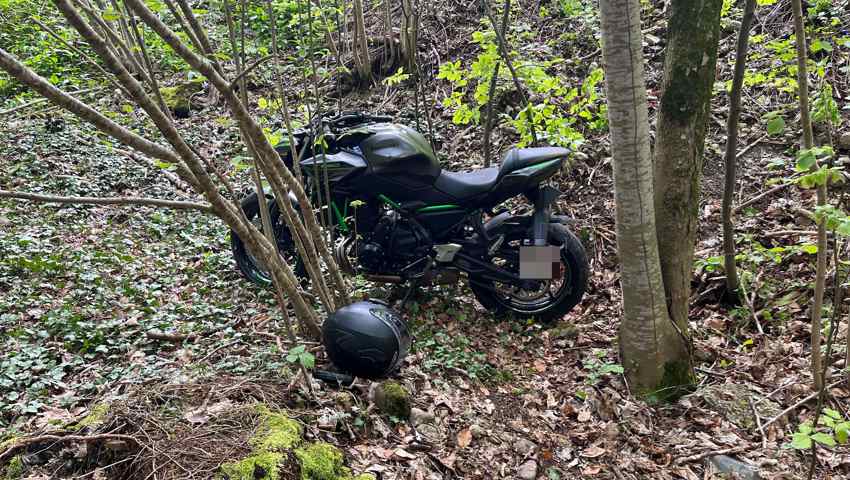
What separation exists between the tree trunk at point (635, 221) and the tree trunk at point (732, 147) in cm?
97

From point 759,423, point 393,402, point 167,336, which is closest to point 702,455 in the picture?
point 759,423

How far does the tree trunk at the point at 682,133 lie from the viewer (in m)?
3.07

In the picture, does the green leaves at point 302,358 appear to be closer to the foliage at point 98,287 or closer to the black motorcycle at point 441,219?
the foliage at point 98,287

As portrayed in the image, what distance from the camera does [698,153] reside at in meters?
3.24

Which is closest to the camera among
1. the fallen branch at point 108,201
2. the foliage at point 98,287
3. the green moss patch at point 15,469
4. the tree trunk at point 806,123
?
the green moss patch at point 15,469

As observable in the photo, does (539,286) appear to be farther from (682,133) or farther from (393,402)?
(393,402)

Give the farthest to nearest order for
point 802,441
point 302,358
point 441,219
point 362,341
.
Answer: point 441,219
point 362,341
point 302,358
point 802,441

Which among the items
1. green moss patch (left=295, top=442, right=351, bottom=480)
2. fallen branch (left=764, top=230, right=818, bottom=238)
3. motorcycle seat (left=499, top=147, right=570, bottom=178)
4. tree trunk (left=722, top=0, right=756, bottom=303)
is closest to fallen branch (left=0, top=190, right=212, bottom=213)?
green moss patch (left=295, top=442, right=351, bottom=480)

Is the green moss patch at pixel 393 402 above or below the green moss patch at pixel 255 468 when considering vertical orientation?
below

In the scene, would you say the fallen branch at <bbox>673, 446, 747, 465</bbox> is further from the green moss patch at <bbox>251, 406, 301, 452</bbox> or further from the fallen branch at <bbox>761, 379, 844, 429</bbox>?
the green moss patch at <bbox>251, 406, 301, 452</bbox>

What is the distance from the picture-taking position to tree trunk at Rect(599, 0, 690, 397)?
2818 millimetres

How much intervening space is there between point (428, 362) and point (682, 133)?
1.94 meters

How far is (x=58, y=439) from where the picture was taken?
2.13m

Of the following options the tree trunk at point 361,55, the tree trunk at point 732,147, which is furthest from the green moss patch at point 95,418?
the tree trunk at point 361,55
